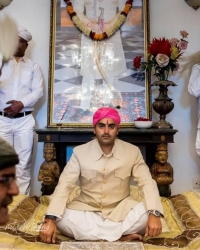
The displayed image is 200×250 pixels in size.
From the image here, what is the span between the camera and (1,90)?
361 centimetres

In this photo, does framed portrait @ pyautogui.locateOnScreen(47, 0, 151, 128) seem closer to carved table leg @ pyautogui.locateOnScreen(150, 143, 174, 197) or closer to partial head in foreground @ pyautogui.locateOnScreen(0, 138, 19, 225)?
carved table leg @ pyautogui.locateOnScreen(150, 143, 174, 197)

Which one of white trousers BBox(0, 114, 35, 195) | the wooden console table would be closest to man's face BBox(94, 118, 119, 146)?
the wooden console table

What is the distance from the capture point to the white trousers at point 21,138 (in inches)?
139

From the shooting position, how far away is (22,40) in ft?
11.9

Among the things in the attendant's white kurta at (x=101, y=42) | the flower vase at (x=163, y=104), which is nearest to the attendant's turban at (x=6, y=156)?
the flower vase at (x=163, y=104)

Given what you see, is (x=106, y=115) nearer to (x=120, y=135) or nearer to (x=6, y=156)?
(x=120, y=135)

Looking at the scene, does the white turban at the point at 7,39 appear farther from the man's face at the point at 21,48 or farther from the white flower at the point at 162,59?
the white flower at the point at 162,59

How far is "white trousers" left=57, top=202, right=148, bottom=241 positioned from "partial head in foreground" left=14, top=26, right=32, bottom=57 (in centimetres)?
192

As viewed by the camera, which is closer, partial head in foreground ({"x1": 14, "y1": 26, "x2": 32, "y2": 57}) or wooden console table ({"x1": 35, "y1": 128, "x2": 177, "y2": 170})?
wooden console table ({"x1": 35, "y1": 128, "x2": 177, "y2": 170})

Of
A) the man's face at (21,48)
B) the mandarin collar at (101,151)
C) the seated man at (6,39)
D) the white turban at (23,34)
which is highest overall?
the white turban at (23,34)

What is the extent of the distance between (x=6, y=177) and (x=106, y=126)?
157cm

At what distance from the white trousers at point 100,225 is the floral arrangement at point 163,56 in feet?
5.52

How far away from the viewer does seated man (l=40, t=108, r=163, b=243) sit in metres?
2.30

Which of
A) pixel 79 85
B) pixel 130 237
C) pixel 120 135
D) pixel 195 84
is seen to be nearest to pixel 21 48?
pixel 79 85
